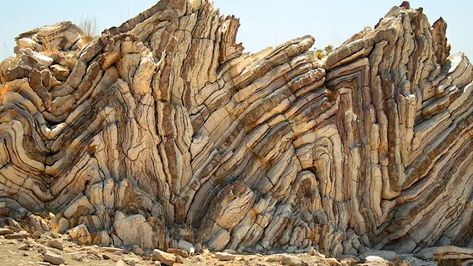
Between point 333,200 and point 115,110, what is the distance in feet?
21.9

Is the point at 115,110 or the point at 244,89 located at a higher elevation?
the point at 244,89

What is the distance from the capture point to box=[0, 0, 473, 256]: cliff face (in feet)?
52.0

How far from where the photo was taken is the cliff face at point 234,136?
52.0ft

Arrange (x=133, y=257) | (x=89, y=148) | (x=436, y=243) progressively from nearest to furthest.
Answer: (x=133, y=257)
(x=89, y=148)
(x=436, y=243)

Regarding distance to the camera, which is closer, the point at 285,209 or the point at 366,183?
the point at 285,209

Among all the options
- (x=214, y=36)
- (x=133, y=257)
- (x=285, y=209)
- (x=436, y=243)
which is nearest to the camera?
(x=133, y=257)

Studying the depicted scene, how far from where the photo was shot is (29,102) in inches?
638

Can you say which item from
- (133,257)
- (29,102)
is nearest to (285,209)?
(133,257)

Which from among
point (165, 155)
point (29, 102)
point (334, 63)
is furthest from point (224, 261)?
point (334, 63)

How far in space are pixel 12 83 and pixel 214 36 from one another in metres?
5.65

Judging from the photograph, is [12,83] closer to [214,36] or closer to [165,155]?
[165,155]

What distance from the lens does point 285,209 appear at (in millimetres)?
17453

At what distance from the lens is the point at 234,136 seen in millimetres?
18031

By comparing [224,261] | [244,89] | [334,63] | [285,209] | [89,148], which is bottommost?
[224,261]
